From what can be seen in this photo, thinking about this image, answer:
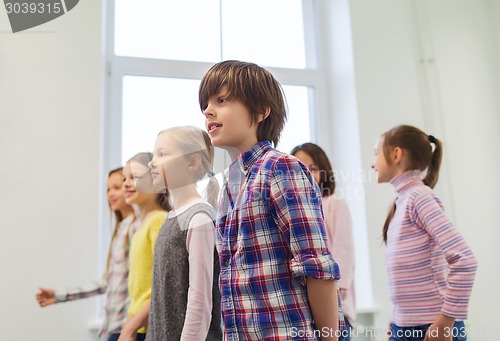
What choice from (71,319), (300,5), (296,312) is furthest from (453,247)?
(300,5)

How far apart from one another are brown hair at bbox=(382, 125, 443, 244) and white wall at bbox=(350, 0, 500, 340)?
0.69 m

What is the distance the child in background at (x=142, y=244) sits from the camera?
44.8 inches

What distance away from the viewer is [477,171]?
221 centimetres

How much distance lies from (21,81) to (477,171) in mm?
1973

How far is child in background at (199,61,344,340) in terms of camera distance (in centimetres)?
70

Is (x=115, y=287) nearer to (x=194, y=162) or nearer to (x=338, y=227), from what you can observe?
(x=194, y=162)

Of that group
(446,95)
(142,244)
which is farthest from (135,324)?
Answer: (446,95)

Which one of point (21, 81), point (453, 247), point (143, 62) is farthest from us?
point (143, 62)

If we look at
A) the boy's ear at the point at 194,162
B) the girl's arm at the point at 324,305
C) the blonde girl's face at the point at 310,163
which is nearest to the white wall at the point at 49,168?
the blonde girl's face at the point at 310,163

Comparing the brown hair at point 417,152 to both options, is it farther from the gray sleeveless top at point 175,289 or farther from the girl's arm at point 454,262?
the gray sleeveless top at point 175,289

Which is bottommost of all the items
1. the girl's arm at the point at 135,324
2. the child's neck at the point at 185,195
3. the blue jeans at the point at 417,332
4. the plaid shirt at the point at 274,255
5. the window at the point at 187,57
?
the blue jeans at the point at 417,332

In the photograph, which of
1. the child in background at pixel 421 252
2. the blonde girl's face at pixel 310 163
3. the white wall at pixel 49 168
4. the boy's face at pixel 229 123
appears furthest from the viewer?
the white wall at pixel 49 168

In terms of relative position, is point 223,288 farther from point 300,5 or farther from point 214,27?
point 300,5

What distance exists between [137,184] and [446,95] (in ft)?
5.18
